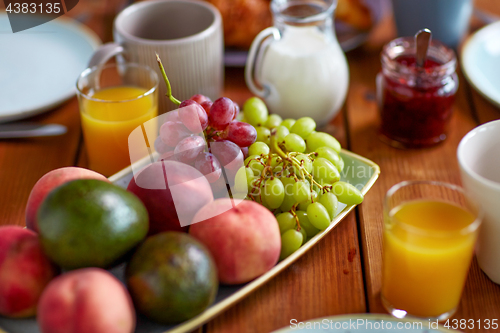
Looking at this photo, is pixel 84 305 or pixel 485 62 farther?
pixel 485 62

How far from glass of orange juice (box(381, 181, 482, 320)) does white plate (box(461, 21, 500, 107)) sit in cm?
43

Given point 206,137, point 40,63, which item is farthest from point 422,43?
point 40,63

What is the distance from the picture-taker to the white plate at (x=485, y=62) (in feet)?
2.77

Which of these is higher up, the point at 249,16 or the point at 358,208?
the point at 249,16

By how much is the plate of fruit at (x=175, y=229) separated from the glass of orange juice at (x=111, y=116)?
4.3 inches

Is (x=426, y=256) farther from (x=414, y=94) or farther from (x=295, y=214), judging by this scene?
(x=414, y=94)

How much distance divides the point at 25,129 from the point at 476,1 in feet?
3.75

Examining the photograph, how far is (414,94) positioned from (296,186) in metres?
0.31

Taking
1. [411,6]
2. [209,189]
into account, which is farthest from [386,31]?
[209,189]

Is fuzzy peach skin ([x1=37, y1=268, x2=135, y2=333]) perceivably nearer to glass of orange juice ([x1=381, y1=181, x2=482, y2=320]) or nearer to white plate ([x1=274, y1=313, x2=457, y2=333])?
white plate ([x1=274, y1=313, x2=457, y2=333])

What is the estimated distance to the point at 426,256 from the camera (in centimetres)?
45

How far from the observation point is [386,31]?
112 centimetres

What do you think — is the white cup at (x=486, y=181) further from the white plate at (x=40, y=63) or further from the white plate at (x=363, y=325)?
the white plate at (x=40, y=63)

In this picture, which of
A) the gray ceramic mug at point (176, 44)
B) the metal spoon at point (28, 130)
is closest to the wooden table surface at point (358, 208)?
the metal spoon at point (28, 130)
